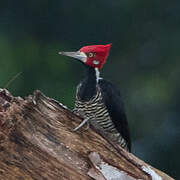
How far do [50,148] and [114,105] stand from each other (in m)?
0.91

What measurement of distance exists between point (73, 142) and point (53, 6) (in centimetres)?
383

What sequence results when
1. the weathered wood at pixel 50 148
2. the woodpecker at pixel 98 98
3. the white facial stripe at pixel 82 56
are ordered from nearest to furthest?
the weathered wood at pixel 50 148
the white facial stripe at pixel 82 56
the woodpecker at pixel 98 98

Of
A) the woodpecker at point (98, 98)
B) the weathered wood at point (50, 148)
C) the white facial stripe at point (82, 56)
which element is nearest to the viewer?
the weathered wood at point (50, 148)

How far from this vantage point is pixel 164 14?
7.49 meters

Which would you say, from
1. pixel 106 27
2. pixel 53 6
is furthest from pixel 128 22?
pixel 53 6

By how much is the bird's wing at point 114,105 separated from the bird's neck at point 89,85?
5 centimetres

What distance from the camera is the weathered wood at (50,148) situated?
3.38 metres

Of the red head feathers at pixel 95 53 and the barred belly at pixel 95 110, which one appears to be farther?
the barred belly at pixel 95 110

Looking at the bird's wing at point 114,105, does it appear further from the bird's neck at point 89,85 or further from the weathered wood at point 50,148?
the weathered wood at point 50,148

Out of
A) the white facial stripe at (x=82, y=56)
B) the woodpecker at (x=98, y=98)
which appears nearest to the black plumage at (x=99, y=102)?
the woodpecker at (x=98, y=98)

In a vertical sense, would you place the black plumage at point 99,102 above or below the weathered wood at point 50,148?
above

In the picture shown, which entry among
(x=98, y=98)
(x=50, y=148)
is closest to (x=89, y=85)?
(x=98, y=98)

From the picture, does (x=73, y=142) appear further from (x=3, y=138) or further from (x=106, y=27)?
(x=106, y=27)

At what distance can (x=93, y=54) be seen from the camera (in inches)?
161
